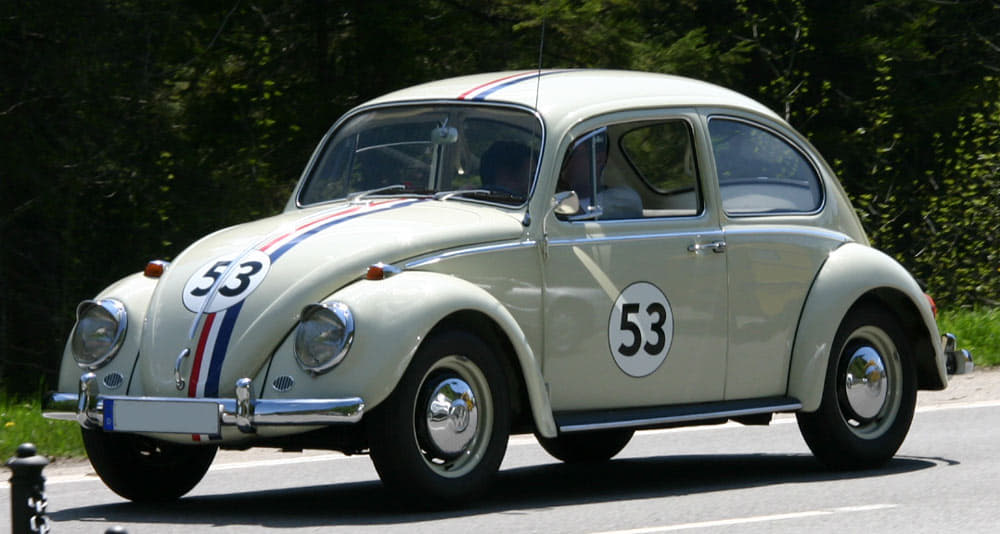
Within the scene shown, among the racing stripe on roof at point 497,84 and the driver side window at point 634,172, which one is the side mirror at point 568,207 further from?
the racing stripe on roof at point 497,84

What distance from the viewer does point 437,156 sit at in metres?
7.95

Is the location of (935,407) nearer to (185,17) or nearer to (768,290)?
(768,290)

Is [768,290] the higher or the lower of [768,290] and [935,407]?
the higher

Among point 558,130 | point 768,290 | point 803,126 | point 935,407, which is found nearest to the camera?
point 558,130

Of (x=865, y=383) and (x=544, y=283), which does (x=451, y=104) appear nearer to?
(x=544, y=283)

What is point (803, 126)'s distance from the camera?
26.8m

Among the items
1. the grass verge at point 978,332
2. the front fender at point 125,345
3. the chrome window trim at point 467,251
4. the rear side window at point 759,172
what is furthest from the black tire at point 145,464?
the grass verge at point 978,332

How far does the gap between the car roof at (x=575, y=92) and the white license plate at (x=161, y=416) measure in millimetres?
2278

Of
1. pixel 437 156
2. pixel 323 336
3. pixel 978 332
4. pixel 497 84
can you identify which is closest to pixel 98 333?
pixel 323 336

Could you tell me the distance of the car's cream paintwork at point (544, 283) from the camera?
672 cm

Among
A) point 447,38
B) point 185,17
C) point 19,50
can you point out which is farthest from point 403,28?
point 19,50

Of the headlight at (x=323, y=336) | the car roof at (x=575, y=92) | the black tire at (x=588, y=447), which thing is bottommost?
the black tire at (x=588, y=447)

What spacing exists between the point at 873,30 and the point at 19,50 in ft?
53.4

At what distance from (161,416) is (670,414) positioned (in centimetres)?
250
